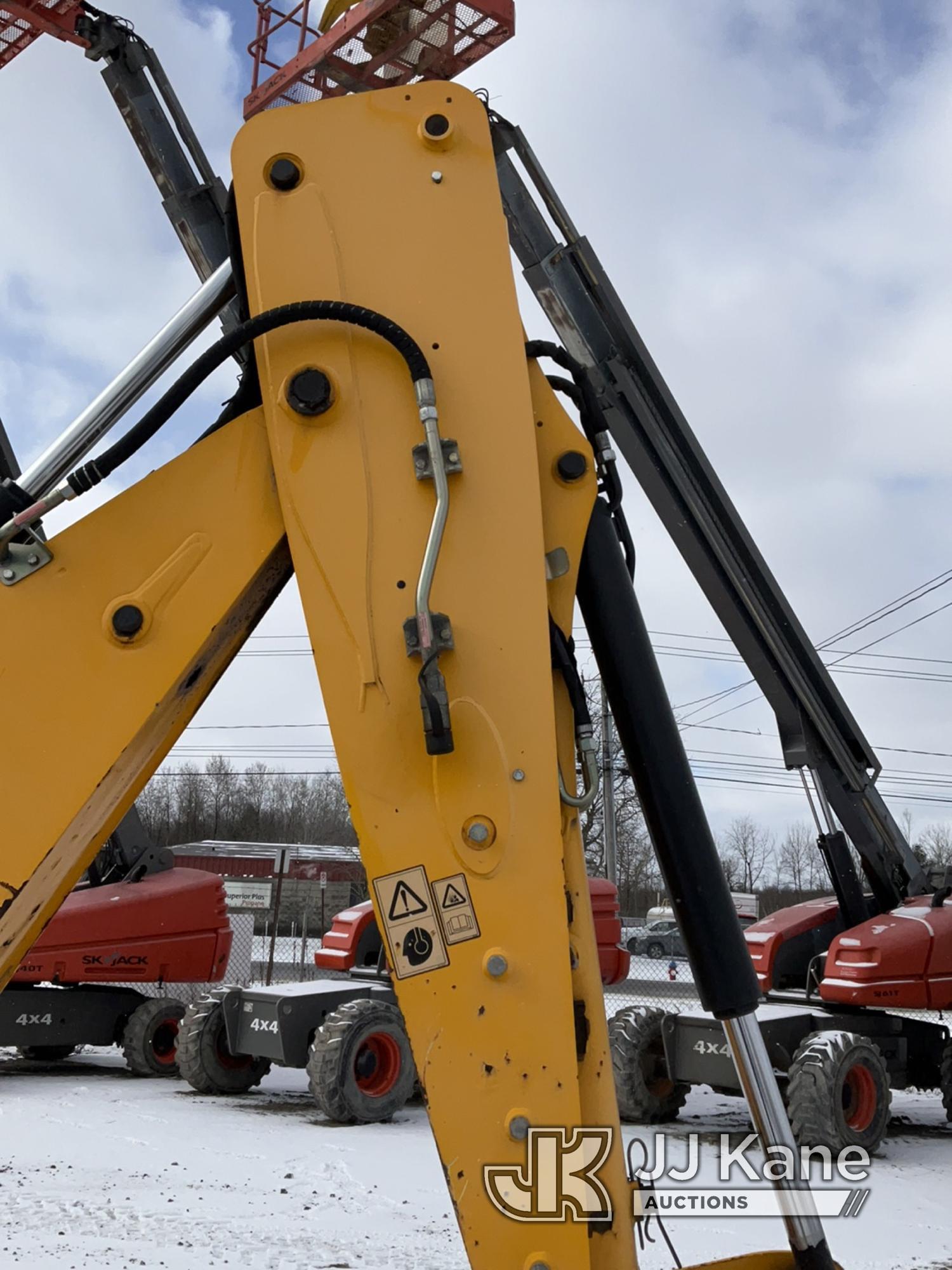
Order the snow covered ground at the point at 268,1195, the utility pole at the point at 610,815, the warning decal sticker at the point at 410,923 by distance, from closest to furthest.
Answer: the warning decal sticker at the point at 410,923
the snow covered ground at the point at 268,1195
the utility pole at the point at 610,815

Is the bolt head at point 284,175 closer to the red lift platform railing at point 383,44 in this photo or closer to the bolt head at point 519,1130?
the bolt head at point 519,1130

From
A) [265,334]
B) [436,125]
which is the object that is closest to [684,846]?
[265,334]

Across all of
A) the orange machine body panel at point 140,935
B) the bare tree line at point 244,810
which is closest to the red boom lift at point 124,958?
the orange machine body panel at point 140,935

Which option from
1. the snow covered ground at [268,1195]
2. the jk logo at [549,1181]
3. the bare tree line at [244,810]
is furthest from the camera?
the bare tree line at [244,810]

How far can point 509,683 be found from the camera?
2.09 metres

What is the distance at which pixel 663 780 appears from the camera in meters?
2.22

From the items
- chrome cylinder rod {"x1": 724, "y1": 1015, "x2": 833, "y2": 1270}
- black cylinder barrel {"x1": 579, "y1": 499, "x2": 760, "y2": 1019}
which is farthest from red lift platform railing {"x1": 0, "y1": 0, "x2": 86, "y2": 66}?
chrome cylinder rod {"x1": 724, "y1": 1015, "x2": 833, "y2": 1270}

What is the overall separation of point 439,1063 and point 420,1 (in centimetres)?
629

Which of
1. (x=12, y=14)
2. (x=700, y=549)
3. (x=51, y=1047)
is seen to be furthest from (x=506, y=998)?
(x=51, y=1047)

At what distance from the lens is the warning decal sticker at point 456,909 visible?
1990 mm

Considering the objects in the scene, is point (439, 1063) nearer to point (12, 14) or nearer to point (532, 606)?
point (532, 606)

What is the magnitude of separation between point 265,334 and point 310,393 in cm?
15

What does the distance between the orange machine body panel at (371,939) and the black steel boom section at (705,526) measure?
1.59m

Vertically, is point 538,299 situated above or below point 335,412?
above
